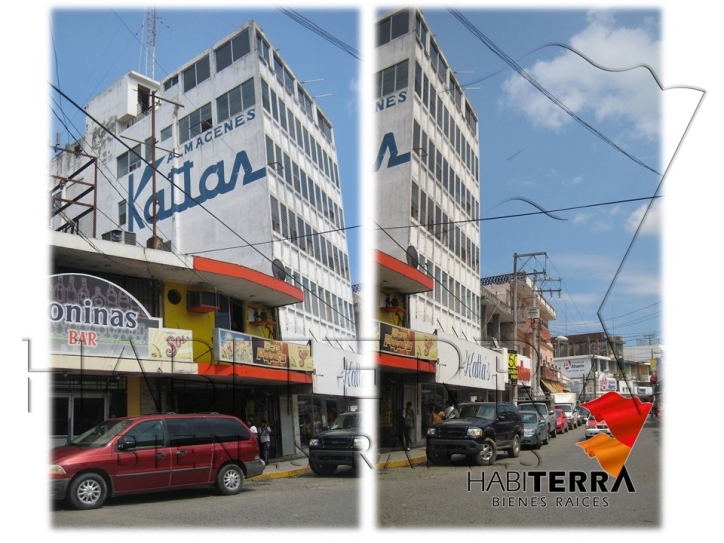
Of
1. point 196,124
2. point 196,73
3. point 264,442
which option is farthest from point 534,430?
point 196,73

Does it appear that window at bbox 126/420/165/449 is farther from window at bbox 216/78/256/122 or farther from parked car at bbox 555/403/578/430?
window at bbox 216/78/256/122

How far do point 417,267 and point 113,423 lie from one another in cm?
459

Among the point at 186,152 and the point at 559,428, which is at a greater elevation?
the point at 186,152

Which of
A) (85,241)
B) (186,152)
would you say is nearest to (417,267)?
(85,241)

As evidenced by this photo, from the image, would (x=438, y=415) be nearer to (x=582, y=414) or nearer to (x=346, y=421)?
(x=582, y=414)

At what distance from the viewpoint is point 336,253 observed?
9734 mm

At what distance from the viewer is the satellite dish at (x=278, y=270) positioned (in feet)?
50.3

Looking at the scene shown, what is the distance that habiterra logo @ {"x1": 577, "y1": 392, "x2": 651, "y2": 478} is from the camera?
5.82 m

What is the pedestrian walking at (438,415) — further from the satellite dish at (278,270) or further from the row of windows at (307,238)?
the satellite dish at (278,270)

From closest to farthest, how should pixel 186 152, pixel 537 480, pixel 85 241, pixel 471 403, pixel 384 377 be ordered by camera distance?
pixel 537 480 → pixel 384 377 → pixel 471 403 → pixel 85 241 → pixel 186 152

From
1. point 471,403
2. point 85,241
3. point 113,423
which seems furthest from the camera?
point 85,241

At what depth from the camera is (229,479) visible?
9.25 m

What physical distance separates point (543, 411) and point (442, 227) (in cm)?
276

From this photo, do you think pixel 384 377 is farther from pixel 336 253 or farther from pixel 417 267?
pixel 336 253
